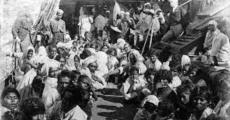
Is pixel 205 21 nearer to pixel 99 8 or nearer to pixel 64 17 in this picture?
pixel 99 8

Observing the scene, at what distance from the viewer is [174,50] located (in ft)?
28.6

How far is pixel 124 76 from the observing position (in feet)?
27.2

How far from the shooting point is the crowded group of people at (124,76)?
4.77 meters

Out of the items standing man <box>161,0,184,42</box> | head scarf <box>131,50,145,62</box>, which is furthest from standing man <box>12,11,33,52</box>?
standing man <box>161,0,184,42</box>

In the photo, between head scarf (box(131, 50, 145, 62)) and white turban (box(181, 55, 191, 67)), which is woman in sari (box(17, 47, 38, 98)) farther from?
white turban (box(181, 55, 191, 67))

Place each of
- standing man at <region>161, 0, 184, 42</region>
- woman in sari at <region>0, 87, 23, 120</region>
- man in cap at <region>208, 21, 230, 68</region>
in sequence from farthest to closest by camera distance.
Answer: standing man at <region>161, 0, 184, 42</region> < man in cap at <region>208, 21, 230, 68</region> < woman in sari at <region>0, 87, 23, 120</region>

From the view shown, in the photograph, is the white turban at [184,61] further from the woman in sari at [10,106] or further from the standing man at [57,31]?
the standing man at [57,31]

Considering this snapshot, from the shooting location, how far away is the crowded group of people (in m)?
4.77

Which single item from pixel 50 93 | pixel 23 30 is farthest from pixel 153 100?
pixel 23 30

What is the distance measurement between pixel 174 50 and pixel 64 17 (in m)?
6.12

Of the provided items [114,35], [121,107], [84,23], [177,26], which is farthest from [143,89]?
[84,23]

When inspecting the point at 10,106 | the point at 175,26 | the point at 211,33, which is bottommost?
the point at 10,106

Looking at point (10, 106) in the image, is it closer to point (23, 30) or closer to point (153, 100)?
point (153, 100)

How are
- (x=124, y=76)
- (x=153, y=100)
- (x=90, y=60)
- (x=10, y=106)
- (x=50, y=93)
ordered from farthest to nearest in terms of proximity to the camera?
(x=124, y=76), (x=90, y=60), (x=50, y=93), (x=153, y=100), (x=10, y=106)
